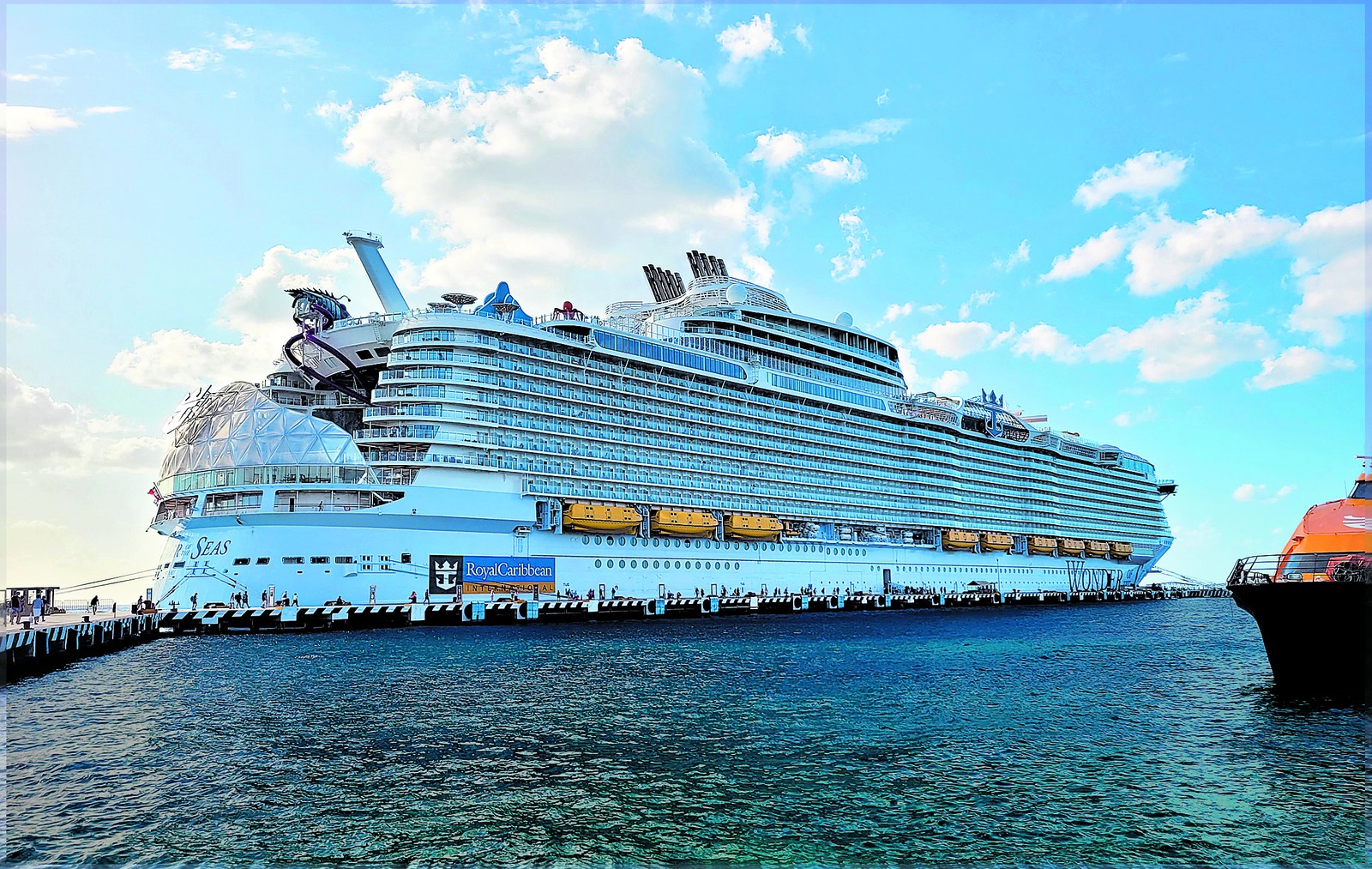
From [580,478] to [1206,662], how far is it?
146 ft

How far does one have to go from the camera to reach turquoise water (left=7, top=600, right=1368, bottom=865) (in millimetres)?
15508

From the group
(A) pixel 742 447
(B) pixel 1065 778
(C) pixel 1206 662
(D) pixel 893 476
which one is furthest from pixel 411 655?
(D) pixel 893 476

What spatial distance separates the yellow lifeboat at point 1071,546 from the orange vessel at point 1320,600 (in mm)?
94938

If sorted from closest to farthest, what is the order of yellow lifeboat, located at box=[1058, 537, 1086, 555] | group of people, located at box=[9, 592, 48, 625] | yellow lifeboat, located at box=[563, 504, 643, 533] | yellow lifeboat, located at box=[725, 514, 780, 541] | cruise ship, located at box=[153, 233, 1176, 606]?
group of people, located at box=[9, 592, 48, 625] → cruise ship, located at box=[153, 233, 1176, 606] → yellow lifeboat, located at box=[563, 504, 643, 533] → yellow lifeboat, located at box=[725, 514, 780, 541] → yellow lifeboat, located at box=[1058, 537, 1086, 555]

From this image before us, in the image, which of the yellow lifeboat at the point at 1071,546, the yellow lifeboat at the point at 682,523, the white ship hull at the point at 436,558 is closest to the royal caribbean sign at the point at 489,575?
the white ship hull at the point at 436,558

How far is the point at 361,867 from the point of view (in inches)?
565

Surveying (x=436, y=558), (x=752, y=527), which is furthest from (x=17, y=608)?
(x=752, y=527)

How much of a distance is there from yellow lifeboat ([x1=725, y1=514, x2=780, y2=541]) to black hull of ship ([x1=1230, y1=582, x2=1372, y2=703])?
1992 inches

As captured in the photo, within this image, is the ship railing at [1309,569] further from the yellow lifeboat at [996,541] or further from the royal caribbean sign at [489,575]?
the yellow lifeboat at [996,541]

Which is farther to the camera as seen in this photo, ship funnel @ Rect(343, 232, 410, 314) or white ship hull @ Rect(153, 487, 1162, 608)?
ship funnel @ Rect(343, 232, 410, 314)

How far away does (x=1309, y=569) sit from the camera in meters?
28.9

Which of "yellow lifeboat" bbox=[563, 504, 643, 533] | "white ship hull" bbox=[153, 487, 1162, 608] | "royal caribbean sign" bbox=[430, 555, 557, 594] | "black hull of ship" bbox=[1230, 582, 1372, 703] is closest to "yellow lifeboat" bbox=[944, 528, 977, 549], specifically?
"white ship hull" bbox=[153, 487, 1162, 608]

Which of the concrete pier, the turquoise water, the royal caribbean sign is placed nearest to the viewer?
the turquoise water

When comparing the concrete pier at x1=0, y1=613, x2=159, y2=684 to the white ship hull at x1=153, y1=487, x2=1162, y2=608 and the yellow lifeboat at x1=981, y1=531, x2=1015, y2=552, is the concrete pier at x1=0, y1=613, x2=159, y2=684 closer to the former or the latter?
the white ship hull at x1=153, y1=487, x2=1162, y2=608
